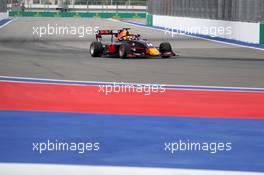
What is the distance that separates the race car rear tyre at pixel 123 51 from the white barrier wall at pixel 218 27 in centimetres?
1023

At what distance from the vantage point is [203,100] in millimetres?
13555

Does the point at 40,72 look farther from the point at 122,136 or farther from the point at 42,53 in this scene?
the point at 122,136

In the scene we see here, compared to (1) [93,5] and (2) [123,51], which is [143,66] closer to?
→ (2) [123,51]

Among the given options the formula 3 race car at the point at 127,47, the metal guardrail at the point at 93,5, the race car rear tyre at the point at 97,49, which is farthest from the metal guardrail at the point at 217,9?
the metal guardrail at the point at 93,5

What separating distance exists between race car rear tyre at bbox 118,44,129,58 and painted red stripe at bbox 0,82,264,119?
7162 mm

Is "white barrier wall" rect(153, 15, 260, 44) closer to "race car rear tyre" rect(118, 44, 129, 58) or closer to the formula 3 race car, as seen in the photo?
the formula 3 race car

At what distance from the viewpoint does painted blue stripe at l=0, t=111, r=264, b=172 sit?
7.72m

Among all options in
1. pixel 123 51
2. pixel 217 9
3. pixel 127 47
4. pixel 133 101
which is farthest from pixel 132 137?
pixel 217 9

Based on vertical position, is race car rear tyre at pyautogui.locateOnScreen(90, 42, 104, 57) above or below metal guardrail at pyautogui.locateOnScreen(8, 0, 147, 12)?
above

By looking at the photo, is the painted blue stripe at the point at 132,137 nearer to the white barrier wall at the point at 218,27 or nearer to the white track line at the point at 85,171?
the white track line at the point at 85,171

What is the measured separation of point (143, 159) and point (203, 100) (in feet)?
19.2

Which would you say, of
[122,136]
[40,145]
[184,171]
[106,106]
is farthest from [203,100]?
[184,171]

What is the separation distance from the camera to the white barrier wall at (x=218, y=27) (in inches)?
1300

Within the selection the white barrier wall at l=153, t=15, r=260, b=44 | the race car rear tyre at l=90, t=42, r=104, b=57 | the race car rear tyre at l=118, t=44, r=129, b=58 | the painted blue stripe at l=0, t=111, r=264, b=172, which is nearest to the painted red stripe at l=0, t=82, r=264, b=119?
the painted blue stripe at l=0, t=111, r=264, b=172
